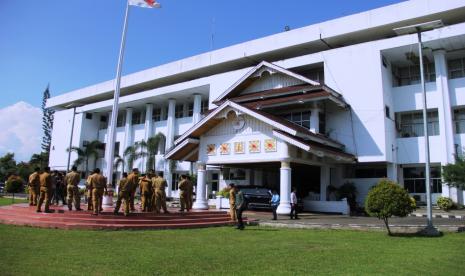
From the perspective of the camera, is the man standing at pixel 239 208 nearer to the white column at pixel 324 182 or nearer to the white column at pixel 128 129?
the white column at pixel 324 182

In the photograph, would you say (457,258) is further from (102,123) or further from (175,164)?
(102,123)

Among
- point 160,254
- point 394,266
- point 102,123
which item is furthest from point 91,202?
point 102,123

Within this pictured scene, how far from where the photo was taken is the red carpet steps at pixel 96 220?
488 inches

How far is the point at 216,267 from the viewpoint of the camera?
7.35 metres

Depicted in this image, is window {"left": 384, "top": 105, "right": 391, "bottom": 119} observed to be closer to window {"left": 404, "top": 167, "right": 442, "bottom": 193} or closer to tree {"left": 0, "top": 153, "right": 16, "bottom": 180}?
window {"left": 404, "top": 167, "right": 442, "bottom": 193}

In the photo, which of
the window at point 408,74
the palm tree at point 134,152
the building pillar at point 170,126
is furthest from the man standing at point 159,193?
the palm tree at point 134,152

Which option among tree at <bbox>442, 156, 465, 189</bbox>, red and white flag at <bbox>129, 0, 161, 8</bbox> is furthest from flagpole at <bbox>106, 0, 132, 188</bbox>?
tree at <bbox>442, 156, 465, 189</bbox>

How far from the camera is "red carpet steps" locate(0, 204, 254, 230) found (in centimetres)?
1239

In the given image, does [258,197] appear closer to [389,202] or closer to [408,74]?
[389,202]

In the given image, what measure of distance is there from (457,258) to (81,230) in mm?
9820

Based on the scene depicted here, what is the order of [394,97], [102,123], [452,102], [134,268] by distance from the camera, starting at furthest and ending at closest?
[102,123] < [394,97] < [452,102] < [134,268]

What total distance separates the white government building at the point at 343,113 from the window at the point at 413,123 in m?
0.06

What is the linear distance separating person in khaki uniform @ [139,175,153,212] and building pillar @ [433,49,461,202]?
54.3 ft

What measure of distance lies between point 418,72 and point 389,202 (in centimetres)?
1702
